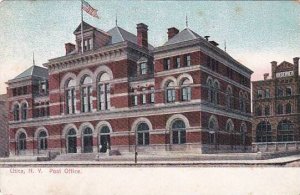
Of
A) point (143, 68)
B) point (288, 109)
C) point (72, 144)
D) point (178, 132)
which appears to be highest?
point (143, 68)

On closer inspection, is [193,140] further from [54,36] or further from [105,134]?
[54,36]

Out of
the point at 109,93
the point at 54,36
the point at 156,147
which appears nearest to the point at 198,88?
the point at 156,147

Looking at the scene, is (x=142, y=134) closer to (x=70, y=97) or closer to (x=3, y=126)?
(x=70, y=97)

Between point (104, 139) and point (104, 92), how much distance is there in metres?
2.81

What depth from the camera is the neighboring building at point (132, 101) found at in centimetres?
1967

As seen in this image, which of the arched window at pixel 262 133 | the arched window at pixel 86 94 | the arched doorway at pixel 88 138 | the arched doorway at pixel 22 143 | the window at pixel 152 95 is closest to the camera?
the arched window at pixel 262 133

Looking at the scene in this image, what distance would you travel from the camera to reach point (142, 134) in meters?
21.6

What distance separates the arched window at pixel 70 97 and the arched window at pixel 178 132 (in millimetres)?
6654

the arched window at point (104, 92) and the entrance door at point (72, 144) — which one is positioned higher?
the arched window at point (104, 92)

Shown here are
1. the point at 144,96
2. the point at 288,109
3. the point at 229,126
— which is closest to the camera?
the point at 288,109

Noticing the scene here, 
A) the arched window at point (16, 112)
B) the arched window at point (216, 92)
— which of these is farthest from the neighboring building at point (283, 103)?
the arched window at point (16, 112)

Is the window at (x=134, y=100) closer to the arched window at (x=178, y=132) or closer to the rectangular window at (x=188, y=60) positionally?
the arched window at (x=178, y=132)

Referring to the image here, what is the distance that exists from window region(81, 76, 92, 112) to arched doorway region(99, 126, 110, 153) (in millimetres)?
1555

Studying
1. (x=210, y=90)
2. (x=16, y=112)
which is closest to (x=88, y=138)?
(x=16, y=112)
